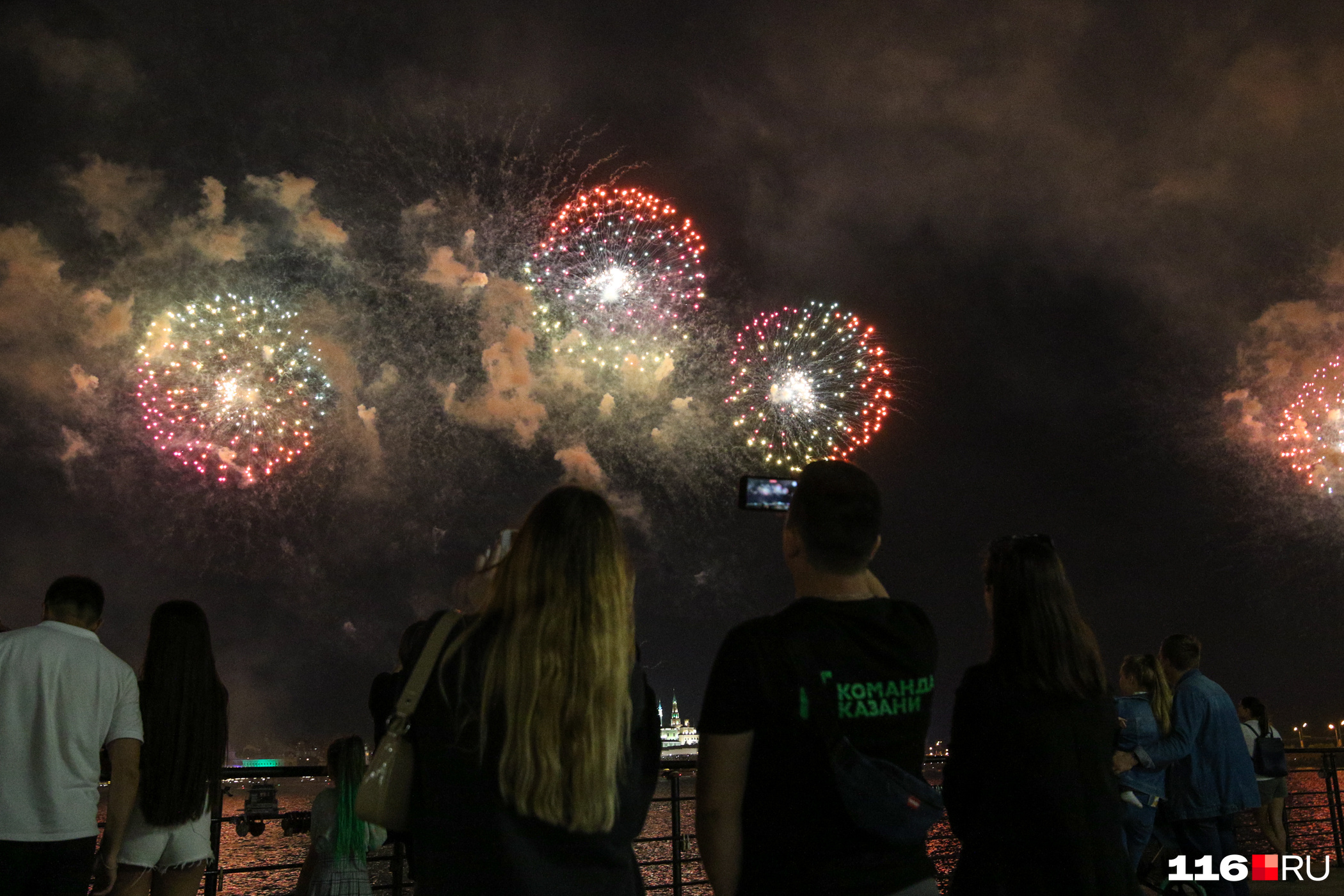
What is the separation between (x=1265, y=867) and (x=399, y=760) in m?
7.64

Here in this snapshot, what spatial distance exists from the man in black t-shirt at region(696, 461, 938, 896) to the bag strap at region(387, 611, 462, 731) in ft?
2.21

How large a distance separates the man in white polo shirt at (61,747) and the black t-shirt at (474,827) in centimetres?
217

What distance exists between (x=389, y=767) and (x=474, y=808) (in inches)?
9.6

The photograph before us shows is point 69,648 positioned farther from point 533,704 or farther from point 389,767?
point 533,704

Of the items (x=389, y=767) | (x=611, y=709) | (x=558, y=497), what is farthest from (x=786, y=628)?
(x=389, y=767)

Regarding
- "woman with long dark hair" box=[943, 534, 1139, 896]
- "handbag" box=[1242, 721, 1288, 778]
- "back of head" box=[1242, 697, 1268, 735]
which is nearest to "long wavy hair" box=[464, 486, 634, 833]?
"woman with long dark hair" box=[943, 534, 1139, 896]

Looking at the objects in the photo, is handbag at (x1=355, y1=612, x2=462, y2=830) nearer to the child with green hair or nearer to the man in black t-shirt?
the man in black t-shirt

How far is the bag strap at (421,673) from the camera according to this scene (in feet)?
7.46

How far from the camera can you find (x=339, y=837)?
452 centimetres

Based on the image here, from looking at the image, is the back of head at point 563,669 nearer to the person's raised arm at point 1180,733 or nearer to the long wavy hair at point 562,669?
the long wavy hair at point 562,669

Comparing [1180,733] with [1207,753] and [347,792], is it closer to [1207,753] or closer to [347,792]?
[1207,753]

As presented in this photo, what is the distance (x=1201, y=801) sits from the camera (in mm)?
5301

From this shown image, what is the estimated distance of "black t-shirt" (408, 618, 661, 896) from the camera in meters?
2.21

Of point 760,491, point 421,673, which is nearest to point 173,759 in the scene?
point 421,673
